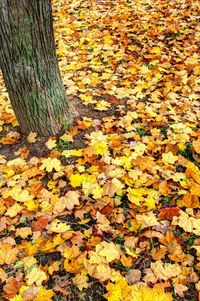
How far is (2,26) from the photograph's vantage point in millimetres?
2734

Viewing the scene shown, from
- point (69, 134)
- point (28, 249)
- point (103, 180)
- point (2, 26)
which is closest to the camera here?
point (28, 249)

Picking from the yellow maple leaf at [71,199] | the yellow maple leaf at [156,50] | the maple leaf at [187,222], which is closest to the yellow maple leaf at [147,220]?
the maple leaf at [187,222]

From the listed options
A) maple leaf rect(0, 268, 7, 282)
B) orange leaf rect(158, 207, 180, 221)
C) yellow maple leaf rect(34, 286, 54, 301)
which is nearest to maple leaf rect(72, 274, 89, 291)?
yellow maple leaf rect(34, 286, 54, 301)

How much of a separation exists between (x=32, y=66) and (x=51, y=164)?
0.89m

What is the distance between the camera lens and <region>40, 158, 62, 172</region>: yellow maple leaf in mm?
3035

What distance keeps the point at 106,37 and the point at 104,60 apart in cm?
78

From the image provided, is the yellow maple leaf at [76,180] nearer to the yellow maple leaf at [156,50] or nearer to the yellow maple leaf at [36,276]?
the yellow maple leaf at [36,276]

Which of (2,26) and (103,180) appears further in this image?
(103,180)

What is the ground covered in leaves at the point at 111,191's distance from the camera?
2.28m

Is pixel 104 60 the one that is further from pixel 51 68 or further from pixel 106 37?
pixel 51 68

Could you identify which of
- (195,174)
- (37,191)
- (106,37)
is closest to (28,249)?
(37,191)

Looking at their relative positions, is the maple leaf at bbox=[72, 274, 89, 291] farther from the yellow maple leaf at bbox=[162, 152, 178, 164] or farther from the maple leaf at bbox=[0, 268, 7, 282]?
the yellow maple leaf at bbox=[162, 152, 178, 164]

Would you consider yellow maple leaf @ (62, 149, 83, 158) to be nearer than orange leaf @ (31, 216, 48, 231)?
No

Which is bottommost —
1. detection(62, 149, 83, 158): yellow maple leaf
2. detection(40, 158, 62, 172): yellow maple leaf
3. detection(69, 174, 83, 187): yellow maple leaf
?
detection(69, 174, 83, 187): yellow maple leaf
